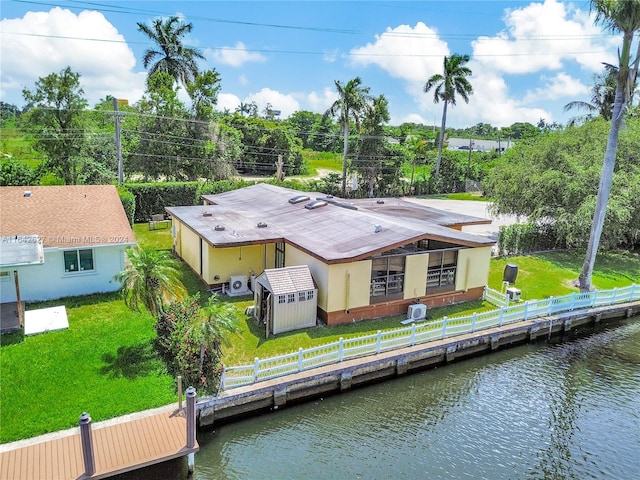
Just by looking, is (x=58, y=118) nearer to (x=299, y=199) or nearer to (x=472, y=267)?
(x=299, y=199)

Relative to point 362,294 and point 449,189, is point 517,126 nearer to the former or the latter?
point 449,189

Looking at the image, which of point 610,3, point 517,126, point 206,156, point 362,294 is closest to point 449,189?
point 206,156

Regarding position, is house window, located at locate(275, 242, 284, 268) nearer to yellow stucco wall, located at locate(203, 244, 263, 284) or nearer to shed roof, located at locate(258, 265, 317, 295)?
yellow stucco wall, located at locate(203, 244, 263, 284)

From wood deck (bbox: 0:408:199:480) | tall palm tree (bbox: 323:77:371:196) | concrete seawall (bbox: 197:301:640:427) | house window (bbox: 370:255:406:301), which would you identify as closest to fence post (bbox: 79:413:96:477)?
wood deck (bbox: 0:408:199:480)

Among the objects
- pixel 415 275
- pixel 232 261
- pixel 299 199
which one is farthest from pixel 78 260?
pixel 415 275

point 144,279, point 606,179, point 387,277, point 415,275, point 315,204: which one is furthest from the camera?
point 315,204

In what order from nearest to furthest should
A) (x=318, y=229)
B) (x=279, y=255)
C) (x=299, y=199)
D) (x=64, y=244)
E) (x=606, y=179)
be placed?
(x=64, y=244), (x=318, y=229), (x=606, y=179), (x=279, y=255), (x=299, y=199)

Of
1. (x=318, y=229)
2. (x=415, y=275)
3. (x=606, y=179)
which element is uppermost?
(x=606, y=179)
